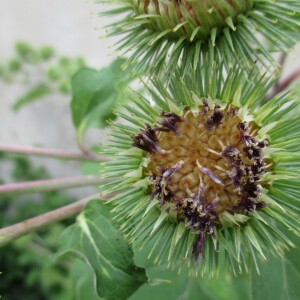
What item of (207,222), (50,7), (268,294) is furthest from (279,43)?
→ (50,7)

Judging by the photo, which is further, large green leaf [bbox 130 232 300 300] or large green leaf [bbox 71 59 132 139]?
large green leaf [bbox 71 59 132 139]

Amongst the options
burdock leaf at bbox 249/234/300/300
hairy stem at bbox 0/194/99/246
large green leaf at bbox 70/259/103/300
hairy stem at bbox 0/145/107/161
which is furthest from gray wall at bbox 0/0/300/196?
burdock leaf at bbox 249/234/300/300

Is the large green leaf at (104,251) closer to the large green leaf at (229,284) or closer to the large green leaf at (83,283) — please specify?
the large green leaf at (229,284)

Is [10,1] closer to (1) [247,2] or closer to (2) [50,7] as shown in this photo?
(2) [50,7]

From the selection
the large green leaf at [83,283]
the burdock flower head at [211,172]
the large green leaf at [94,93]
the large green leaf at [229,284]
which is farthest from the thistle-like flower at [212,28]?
the large green leaf at [83,283]

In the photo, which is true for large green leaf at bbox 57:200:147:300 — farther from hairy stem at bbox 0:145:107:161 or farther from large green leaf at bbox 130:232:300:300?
hairy stem at bbox 0:145:107:161
